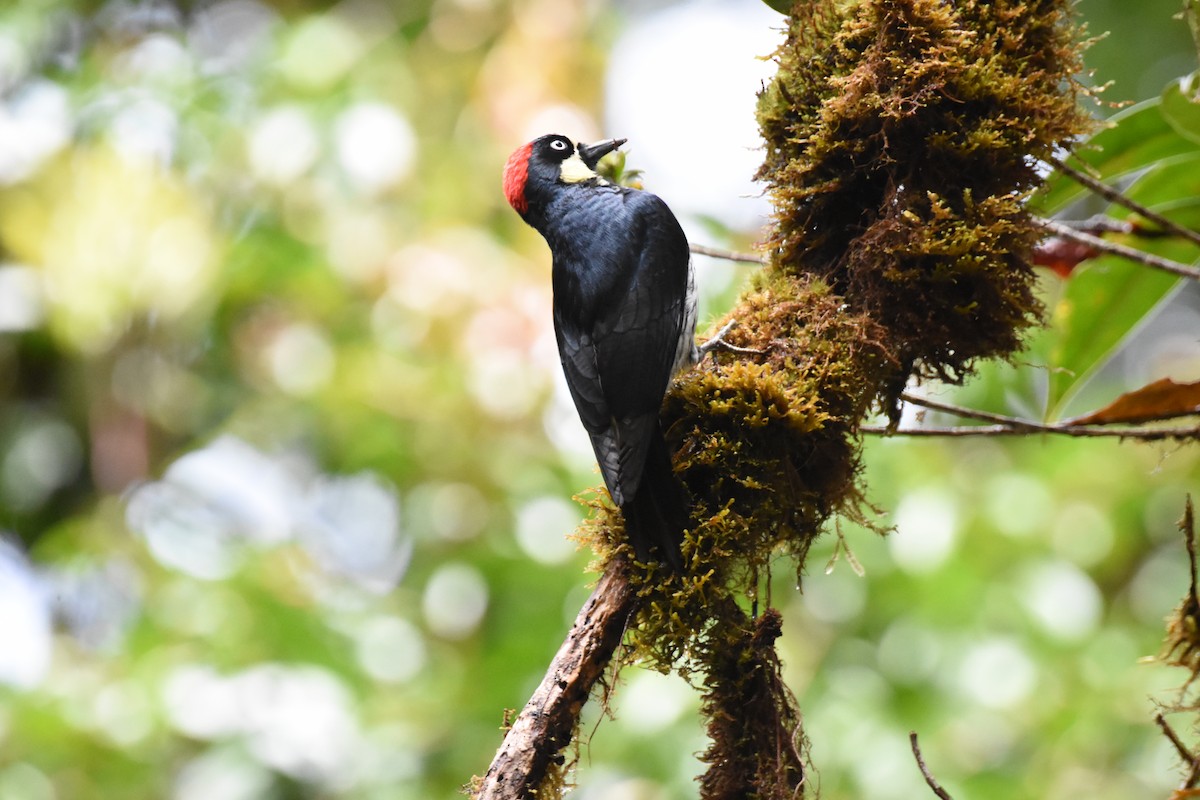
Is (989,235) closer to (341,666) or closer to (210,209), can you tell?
(341,666)

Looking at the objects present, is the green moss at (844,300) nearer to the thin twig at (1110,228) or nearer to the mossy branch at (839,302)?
the mossy branch at (839,302)

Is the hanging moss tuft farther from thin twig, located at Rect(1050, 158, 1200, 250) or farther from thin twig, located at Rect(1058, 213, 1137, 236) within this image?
thin twig, located at Rect(1058, 213, 1137, 236)

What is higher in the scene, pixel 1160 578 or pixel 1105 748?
pixel 1160 578

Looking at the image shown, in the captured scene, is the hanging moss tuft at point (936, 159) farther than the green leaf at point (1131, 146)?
No

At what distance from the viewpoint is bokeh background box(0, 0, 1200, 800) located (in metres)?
3.81

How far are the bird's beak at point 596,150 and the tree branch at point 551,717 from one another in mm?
1681

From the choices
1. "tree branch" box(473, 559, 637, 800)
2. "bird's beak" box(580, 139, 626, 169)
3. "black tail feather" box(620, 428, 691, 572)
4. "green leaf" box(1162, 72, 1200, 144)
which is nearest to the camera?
"tree branch" box(473, 559, 637, 800)

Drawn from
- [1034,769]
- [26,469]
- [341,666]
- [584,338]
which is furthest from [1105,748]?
[26,469]

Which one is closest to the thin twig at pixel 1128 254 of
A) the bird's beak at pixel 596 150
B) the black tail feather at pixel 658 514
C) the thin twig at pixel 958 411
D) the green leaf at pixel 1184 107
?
the green leaf at pixel 1184 107

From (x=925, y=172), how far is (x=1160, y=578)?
3299 millimetres

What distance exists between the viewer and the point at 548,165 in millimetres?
3434

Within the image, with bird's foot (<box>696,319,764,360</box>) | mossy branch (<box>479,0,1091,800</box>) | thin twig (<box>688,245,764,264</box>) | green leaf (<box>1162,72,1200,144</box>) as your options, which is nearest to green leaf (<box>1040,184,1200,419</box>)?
green leaf (<box>1162,72,1200,144</box>)

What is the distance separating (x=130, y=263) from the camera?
5605 millimetres

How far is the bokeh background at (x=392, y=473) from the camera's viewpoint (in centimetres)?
381
